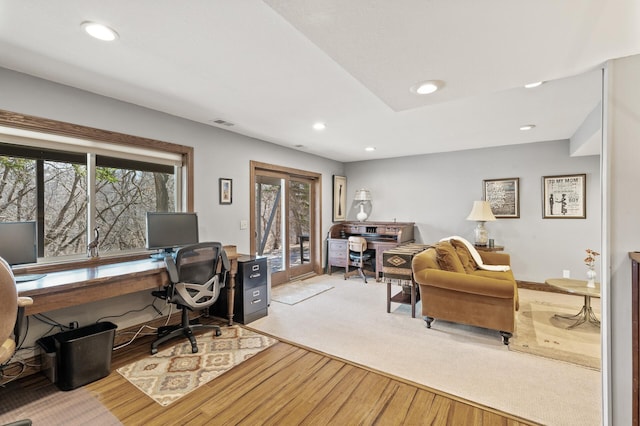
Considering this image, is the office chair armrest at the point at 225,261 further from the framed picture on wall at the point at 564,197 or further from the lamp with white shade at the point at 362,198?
the framed picture on wall at the point at 564,197

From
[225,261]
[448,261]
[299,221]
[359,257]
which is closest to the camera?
[225,261]

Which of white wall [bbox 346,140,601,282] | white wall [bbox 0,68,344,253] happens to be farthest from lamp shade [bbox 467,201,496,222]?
white wall [bbox 0,68,344,253]

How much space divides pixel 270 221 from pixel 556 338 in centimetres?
393

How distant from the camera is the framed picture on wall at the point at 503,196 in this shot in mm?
4812

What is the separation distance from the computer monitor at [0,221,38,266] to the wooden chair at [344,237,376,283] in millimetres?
4254

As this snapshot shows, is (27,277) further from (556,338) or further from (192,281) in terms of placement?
(556,338)

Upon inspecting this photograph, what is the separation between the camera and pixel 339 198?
20.6ft

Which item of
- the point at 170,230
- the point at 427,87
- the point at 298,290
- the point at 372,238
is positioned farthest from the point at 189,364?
the point at 372,238

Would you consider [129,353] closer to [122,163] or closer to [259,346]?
[259,346]

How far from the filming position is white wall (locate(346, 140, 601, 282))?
441 cm

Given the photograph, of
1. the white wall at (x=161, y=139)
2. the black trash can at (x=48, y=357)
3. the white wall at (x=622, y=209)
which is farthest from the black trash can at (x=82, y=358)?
the white wall at (x=622, y=209)

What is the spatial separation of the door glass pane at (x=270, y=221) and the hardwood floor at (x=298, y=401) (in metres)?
2.47

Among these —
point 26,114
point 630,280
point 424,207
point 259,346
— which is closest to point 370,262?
point 424,207

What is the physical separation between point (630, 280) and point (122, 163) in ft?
13.4
